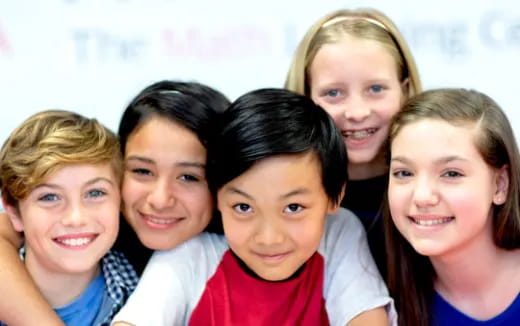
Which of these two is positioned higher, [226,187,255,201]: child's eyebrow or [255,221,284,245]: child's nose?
[226,187,255,201]: child's eyebrow

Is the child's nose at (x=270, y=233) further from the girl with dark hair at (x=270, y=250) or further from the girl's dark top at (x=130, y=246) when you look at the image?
the girl's dark top at (x=130, y=246)

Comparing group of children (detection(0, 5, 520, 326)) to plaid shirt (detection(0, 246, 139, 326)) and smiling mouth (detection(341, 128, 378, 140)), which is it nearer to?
plaid shirt (detection(0, 246, 139, 326))

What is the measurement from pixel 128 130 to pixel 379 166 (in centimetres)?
55

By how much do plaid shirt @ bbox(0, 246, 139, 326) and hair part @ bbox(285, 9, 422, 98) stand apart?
0.50m

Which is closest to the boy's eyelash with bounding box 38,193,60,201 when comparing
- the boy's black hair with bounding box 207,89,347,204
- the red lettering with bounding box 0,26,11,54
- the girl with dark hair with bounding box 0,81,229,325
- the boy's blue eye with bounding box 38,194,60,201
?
the boy's blue eye with bounding box 38,194,60,201

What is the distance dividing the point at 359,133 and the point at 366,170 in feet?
0.40

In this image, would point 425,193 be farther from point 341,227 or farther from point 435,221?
point 341,227

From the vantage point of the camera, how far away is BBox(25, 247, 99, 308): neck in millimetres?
1236

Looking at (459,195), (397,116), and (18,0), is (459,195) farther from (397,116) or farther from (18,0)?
(18,0)

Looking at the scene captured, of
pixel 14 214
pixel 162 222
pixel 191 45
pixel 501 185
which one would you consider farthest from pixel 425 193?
pixel 191 45

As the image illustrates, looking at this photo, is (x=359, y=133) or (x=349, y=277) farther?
(x=359, y=133)

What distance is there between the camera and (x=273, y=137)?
3.52 ft

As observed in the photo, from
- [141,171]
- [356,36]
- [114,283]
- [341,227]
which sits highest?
[356,36]

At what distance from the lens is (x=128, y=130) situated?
1.25 metres
